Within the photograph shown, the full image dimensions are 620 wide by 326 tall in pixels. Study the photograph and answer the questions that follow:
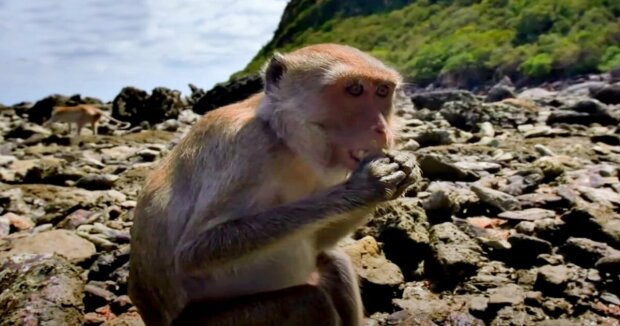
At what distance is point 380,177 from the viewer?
3.40m

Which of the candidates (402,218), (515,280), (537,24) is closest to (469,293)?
(515,280)

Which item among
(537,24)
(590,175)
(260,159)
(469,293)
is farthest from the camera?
(537,24)

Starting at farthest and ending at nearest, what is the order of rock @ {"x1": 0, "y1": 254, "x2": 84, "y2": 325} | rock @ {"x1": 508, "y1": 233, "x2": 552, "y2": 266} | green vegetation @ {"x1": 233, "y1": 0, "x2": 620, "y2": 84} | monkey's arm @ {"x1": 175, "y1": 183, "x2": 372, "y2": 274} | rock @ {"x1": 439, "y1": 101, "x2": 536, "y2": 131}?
green vegetation @ {"x1": 233, "y1": 0, "x2": 620, "y2": 84}, rock @ {"x1": 439, "y1": 101, "x2": 536, "y2": 131}, rock @ {"x1": 508, "y1": 233, "x2": 552, "y2": 266}, rock @ {"x1": 0, "y1": 254, "x2": 84, "y2": 325}, monkey's arm @ {"x1": 175, "y1": 183, "x2": 372, "y2": 274}

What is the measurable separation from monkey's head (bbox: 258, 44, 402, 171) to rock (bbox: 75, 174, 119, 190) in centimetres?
534

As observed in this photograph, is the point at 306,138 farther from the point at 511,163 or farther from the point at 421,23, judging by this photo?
the point at 421,23

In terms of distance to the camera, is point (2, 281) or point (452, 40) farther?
point (452, 40)

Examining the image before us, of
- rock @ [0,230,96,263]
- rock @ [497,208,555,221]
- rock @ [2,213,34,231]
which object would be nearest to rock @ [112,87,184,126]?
rock @ [2,213,34,231]

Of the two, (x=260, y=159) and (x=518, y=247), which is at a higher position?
(x=260, y=159)

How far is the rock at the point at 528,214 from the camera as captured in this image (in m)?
6.11

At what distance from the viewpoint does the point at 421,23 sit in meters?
64.3

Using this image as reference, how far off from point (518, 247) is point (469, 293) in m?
0.66

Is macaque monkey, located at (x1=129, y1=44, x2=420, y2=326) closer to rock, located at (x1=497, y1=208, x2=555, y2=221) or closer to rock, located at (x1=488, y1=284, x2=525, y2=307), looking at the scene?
rock, located at (x1=488, y1=284, x2=525, y2=307)

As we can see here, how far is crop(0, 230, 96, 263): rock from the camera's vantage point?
559 cm

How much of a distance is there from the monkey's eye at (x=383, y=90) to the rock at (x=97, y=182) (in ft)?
18.5
